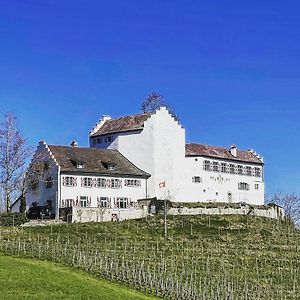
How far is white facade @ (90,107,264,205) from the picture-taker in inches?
3695

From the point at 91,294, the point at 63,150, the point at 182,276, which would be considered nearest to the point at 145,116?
the point at 63,150

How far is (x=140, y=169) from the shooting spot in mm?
93250

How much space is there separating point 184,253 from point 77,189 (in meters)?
22.0

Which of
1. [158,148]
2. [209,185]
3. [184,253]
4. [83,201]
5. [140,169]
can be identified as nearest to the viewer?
[184,253]

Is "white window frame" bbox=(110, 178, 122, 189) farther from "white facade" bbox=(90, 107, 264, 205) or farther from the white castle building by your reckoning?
"white facade" bbox=(90, 107, 264, 205)

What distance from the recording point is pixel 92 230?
73375 mm

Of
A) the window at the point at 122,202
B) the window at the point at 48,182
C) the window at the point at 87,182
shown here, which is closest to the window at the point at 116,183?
the window at the point at 122,202

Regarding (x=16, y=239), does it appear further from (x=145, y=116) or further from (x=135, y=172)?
(x=145, y=116)

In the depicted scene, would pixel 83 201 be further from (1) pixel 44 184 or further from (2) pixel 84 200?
(1) pixel 44 184

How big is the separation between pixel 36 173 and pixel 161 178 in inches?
648

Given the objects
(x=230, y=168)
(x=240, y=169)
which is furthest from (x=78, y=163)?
(x=240, y=169)

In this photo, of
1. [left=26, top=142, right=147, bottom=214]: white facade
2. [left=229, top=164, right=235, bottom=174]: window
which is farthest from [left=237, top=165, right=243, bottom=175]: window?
[left=26, top=142, right=147, bottom=214]: white facade

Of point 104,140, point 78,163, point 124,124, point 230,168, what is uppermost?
point 124,124

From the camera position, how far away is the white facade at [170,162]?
93.8 meters
